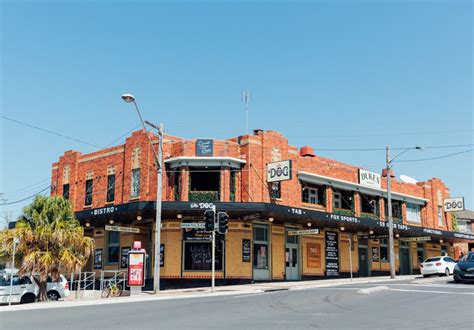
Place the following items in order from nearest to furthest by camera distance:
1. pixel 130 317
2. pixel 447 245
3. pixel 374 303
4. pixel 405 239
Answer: pixel 130 317 → pixel 374 303 → pixel 405 239 → pixel 447 245

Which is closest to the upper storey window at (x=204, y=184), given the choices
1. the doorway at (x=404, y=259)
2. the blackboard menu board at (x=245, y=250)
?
the blackboard menu board at (x=245, y=250)

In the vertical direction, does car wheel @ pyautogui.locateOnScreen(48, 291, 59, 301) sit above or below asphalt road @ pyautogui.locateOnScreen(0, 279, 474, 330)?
below

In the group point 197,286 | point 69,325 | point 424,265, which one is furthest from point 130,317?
point 424,265

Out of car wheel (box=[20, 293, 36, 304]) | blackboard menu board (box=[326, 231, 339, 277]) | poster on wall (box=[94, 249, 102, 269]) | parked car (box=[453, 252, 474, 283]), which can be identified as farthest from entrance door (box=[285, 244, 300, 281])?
car wheel (box=[20, 293, 36, 304])

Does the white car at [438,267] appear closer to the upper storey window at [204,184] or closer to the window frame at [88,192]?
the upper storey window at [204,184]

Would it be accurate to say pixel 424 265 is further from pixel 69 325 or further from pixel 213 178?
pixel 69 325

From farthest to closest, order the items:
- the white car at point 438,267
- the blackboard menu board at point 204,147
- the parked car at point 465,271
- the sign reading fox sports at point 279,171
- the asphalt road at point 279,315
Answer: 1. the white car at point 438,267
2. the blackboard menu board at point 204,147
3. the sign reading fox sports at point 279,171
4. the parked car at point 465,271
5. the asphalt road at point 279,315

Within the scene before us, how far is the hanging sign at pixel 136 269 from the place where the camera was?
2194 cm

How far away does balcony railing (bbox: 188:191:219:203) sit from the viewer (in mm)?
28156

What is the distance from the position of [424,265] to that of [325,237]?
6.63 meters

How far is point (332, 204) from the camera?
34.3 m

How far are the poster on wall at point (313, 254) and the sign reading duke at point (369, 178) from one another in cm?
650

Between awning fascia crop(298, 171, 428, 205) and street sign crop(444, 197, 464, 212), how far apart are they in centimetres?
386

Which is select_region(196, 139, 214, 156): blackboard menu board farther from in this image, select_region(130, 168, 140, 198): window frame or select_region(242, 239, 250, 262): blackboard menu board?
select_region(242, 239, 250, 262): blackboard menu board
